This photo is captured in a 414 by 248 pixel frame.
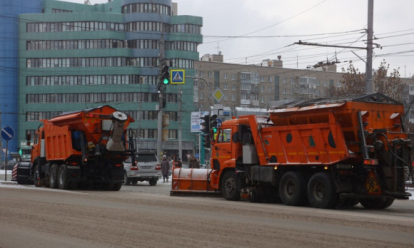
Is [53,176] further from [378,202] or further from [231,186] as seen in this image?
[378,202]

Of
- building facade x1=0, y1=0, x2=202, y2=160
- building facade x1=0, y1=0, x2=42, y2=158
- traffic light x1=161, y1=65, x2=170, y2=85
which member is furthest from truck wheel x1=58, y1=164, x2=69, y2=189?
building facade x1=0, y1=0, x2=42, y2=158

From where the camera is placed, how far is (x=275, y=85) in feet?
422

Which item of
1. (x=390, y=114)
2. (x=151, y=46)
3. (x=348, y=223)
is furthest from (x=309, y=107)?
(x=151, y=46)

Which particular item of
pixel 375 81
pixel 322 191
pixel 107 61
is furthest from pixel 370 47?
pixel 107 61

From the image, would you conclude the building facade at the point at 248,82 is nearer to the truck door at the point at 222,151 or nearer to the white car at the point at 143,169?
the white car at the point at 143,169

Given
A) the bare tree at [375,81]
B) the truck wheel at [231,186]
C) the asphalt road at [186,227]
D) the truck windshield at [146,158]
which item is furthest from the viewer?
the bare tree at [375,81]

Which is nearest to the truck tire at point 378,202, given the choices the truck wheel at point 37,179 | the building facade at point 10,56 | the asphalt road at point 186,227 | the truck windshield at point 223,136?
the asphalt road at point 186,227

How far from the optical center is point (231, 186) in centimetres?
2348

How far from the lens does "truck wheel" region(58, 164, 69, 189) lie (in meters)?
28.8

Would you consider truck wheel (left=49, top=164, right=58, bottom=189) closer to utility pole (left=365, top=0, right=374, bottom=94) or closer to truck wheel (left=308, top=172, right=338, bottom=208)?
truck wheel (left=308, top=172, right=338, bottom=208)

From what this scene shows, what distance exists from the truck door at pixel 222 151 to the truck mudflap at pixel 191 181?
81cm

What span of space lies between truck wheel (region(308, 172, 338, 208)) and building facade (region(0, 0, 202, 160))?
8470 cm

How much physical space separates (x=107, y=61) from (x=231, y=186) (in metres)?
85.7

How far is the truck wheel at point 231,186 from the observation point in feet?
76.1
